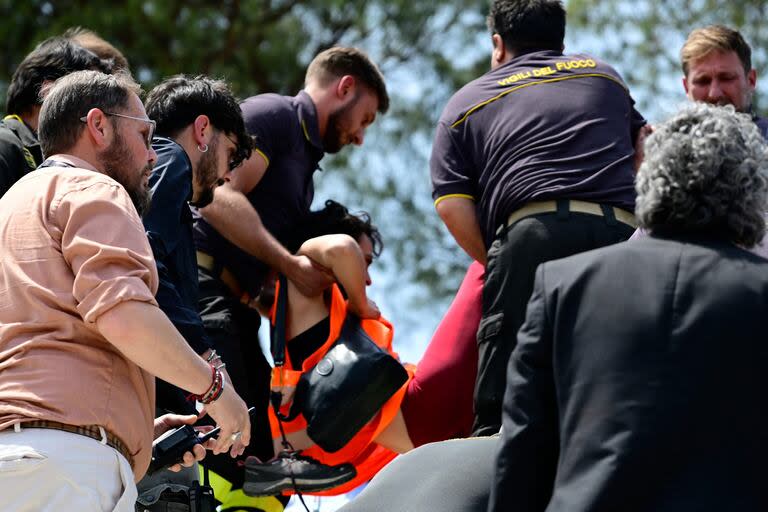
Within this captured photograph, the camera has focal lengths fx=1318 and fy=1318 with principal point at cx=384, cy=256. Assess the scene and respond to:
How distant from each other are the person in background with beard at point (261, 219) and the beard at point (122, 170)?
4.35ft

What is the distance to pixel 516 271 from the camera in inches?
160

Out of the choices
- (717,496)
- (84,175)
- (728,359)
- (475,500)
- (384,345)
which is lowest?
(384,345)

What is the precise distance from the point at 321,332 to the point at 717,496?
2353 mm

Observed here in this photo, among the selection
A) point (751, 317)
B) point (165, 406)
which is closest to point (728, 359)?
point (751, 317)

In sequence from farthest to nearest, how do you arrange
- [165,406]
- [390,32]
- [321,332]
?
1. [390,32]
2. [321,332]
3. [165,406]

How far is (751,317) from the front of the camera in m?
2.50

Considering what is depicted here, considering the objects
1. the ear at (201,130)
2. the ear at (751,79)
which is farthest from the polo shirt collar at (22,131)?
the ear at (751,79)

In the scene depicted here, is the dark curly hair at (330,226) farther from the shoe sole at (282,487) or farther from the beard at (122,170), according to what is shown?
the beard at (122,170)

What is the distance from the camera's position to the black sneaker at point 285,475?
437 centimetres

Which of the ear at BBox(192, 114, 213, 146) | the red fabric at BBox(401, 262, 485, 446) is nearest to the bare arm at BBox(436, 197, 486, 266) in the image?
the red fabric at BBox(401, 262, 485, 446)

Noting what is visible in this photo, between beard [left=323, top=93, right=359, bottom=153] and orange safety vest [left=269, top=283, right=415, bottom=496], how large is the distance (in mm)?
674

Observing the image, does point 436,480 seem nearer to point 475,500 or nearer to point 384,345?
point 475,500

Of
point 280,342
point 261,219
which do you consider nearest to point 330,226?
point 261,219

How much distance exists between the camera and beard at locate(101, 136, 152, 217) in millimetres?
3234
